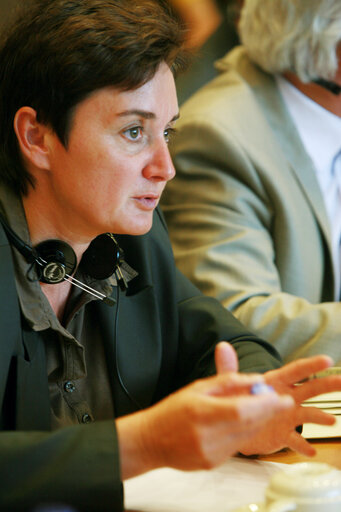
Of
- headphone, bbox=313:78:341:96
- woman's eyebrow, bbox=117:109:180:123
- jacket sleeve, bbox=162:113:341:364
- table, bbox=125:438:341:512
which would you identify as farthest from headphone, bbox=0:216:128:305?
headphone, bbox=313:78:341:96

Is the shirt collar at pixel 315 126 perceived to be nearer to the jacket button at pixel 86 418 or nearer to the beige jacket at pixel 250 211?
the beige jacket at pixel 250 211

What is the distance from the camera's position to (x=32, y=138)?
4.00 ft

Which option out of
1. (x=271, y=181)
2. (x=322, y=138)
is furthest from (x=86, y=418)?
(x=322, y=138)

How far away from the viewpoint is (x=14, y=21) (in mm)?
1233

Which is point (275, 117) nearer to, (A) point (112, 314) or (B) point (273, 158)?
(B) point (273, 158)

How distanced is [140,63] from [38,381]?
516 millimetres

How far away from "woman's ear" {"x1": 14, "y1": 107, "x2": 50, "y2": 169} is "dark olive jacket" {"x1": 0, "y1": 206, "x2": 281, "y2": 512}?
6.3 inches

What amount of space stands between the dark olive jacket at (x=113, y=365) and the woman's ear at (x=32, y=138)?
6.3 inches

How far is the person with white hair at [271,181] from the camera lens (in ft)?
5.61

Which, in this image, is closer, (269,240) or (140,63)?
(140,63)

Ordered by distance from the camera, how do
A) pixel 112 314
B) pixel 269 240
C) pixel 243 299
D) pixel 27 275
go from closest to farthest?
1. pixel 27 275
2. pixel 112 314
3. pixel 243 299
4. pixel 269 240

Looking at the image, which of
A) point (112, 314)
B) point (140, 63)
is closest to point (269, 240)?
point (112, 314)

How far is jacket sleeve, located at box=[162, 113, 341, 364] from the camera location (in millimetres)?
1692

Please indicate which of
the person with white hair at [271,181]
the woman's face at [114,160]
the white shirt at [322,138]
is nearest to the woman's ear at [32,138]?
the woman's face at [114,160]
